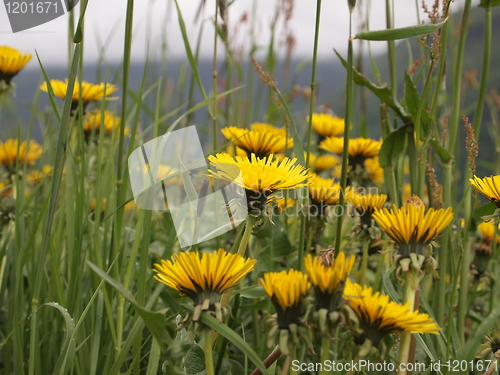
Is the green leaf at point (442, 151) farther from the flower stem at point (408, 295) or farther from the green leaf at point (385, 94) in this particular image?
the flower stem at point (408, 295)

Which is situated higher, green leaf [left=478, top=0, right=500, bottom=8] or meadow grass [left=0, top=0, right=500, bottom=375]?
green leaf [left=478, top=0, right=500, bottom=8]

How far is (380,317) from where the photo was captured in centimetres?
39

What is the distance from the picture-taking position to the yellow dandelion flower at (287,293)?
0.38 metres

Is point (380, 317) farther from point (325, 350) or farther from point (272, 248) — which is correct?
point (272, 248)

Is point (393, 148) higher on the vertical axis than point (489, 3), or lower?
lower

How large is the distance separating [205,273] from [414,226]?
207mm

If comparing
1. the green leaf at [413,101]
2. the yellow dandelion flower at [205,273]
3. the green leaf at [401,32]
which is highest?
the green leaf at [401,32]

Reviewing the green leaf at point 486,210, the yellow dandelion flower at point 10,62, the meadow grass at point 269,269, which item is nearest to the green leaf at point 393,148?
the meadow grass at point 269,269

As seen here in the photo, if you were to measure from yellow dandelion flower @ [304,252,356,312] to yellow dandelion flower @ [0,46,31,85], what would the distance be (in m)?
0.84

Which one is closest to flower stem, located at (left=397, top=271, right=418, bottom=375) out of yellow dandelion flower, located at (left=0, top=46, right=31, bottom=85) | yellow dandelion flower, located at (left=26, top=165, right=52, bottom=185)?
yellow dandelion flower, located at (left=26, top=165, right=52, bottom=185)

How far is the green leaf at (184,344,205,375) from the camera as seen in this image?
559mm

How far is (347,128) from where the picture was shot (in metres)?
0.60

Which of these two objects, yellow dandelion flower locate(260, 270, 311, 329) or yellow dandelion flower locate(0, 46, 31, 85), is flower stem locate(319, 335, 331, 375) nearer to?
yellow dandelion flower locate(260, 270, 311, 329)

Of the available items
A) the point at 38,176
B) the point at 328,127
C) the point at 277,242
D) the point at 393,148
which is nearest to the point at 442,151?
the point at 393,148
